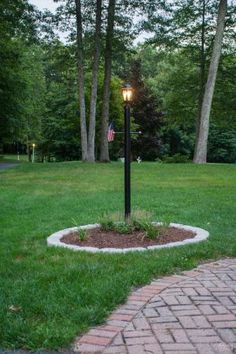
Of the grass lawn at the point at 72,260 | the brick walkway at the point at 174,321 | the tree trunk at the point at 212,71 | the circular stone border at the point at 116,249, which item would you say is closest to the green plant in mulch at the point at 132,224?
the circular stone border at the point at 116,249

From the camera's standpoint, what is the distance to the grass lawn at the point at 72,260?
360cm

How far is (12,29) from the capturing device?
22.0 meters

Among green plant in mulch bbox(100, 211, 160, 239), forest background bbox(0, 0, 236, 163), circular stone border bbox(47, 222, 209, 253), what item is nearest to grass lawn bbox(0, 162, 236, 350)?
circular stone border bbox(47, 222, 209, 253)

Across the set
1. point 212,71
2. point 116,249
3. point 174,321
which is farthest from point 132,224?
point 212,71

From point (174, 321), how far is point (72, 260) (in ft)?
5.96

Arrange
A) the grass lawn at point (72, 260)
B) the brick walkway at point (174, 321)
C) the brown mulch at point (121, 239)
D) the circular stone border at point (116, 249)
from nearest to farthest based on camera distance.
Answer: the brick walkway at point (174, 321)
the grass lawn at point (72, 260)
the circular stone border at point (116, 249)
the brown mulch at point (121, 239)

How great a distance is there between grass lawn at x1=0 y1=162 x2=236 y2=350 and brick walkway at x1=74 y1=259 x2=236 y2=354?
0.49 ft

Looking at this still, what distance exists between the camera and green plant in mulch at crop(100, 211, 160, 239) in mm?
6273

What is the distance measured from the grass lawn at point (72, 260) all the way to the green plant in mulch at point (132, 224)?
0.61 m

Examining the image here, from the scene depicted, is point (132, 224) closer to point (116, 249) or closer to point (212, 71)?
point (116, 249)

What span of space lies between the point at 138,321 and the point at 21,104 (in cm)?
2974

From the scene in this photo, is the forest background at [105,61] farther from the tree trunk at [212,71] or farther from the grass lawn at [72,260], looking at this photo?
the grass lawn at [72,260]

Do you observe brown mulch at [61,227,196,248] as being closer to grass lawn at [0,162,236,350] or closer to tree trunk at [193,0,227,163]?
grass lawn at [0,162,236,350]

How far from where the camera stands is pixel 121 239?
625 cm
